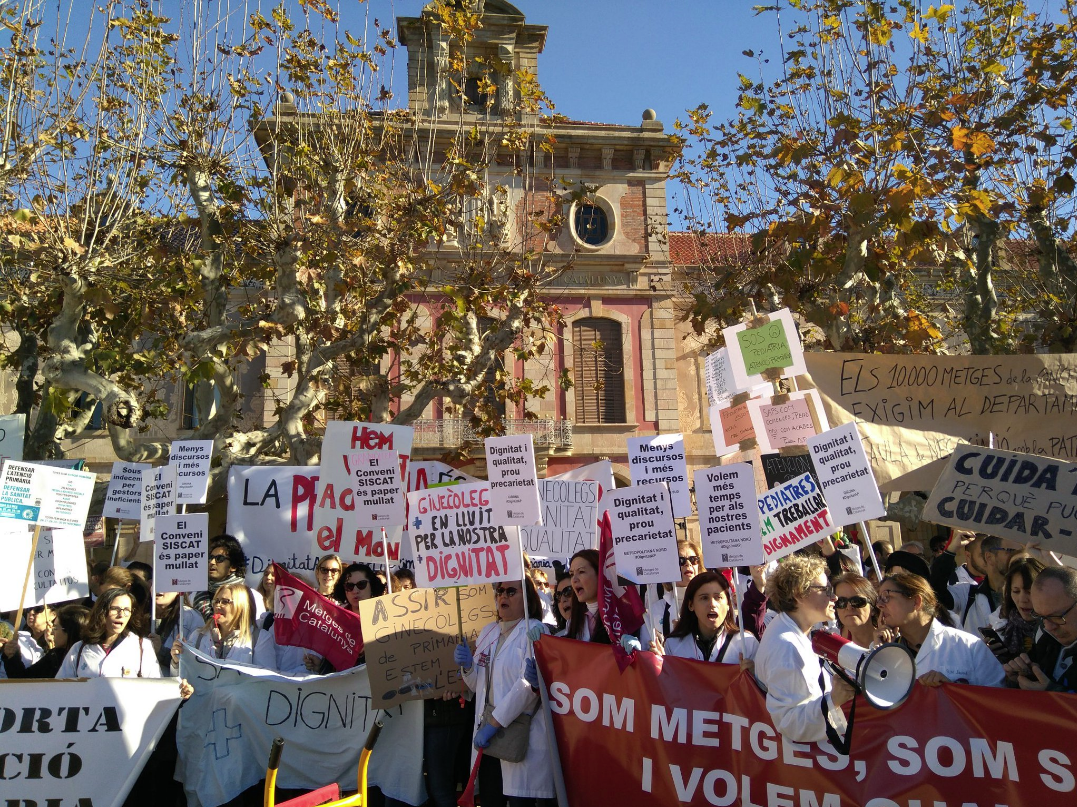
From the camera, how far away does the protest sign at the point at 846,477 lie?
17.8ft

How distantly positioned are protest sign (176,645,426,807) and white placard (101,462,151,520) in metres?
2.73

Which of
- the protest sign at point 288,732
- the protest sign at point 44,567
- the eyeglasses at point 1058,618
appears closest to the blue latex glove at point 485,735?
the protest sign at point 288,732

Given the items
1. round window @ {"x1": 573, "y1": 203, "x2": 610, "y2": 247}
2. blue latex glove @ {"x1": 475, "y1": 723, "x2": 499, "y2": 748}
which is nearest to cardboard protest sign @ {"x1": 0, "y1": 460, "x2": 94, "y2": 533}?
blue latex glove @ {"x1": 475, "y1": 723, "x2": 499, "y2": 748}

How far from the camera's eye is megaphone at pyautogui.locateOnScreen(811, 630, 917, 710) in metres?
3.05

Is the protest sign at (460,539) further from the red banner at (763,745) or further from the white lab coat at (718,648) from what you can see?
the white lab coat at (718,648)

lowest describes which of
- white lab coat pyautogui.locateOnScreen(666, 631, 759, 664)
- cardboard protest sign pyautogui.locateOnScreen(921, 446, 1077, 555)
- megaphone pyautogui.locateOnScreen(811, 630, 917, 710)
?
white lab coat pyautogui.locateOnScreen(666, 631, 759, 664)

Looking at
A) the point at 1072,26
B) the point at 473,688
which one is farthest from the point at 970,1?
the point at 473,688

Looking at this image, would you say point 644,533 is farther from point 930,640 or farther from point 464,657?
point 930,640

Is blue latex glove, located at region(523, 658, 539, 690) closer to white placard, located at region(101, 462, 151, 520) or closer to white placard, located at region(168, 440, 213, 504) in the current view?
white placard, located at region(168, 440, 213, 504)

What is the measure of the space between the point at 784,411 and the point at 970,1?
605cm

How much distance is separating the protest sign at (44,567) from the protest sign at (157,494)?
0.56 metres

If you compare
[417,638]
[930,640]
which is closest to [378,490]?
[417,638]

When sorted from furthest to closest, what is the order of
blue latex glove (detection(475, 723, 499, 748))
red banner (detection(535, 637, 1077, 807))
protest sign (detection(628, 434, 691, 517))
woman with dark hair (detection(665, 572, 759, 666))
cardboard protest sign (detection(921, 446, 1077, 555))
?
protest sign (detection(628, 434, 691, 517)) → blue latex glove (detection(475, 723, 499, 748)) → woman with dark hair (detection(665, 572, 759, 666)) → cardboard protest sign (detection(921, 446, 1077, 555)) → red banner (detection(535, 637, 1077, 807))

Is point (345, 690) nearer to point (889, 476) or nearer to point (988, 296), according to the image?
point (889, 476)
